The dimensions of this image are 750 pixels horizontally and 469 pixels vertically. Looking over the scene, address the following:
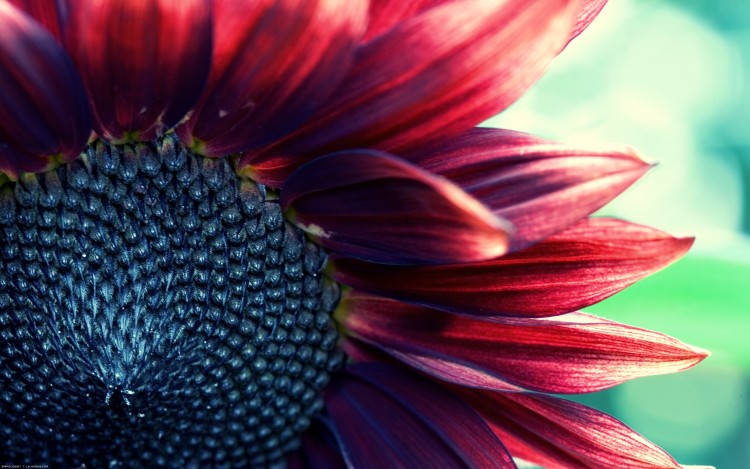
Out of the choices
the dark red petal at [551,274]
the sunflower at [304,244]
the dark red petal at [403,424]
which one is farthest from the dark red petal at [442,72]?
the dark red petal at [403,424]

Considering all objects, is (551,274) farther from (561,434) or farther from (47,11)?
(47,11)

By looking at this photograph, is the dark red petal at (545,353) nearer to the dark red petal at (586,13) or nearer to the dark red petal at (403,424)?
the dark red petal at (403,424)

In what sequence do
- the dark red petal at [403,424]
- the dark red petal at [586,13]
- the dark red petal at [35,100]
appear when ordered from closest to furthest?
the dark red petal at [35,100] → the dark red petal at [586,13] → the dark red petal at [403,424]

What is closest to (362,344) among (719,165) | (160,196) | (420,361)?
(420,361)

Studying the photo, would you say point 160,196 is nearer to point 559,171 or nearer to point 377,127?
point 377,127

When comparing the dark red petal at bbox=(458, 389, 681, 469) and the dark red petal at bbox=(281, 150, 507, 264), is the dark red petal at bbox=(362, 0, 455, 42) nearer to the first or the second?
the dark red petal at bbox=(281, 150, 507, 264)

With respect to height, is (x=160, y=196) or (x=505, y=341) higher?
(x=160, y=196)

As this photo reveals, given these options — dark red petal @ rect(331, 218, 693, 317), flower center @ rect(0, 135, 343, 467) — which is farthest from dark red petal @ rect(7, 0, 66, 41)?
dark red petal @ rect(331, 218, 693, 317)
